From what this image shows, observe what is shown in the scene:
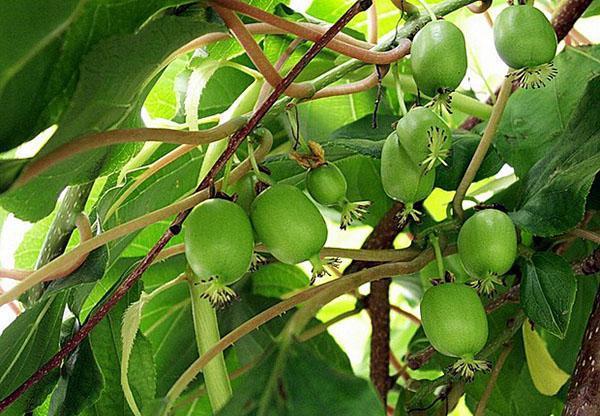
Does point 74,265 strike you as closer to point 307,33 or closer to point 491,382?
point 307,33

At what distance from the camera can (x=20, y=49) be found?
32 cm

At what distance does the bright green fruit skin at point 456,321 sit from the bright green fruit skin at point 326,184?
73 millimetres

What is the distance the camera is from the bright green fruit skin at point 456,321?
1.49 ft

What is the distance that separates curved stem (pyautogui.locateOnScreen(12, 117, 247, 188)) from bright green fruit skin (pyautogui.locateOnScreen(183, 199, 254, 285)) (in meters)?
0.03

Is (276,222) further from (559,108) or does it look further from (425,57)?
(559,108)

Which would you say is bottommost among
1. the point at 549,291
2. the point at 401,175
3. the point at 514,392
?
the point at 514,392

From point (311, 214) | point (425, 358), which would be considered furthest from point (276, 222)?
point (425, 358)

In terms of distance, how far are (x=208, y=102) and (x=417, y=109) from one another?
0.32 m

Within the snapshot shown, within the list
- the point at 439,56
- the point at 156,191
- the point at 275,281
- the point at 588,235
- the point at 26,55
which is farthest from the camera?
the point at 275,281

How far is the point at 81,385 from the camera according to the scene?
50 cm

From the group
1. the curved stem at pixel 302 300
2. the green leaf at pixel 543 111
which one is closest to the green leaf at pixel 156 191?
the curved stem at pixel 302 300

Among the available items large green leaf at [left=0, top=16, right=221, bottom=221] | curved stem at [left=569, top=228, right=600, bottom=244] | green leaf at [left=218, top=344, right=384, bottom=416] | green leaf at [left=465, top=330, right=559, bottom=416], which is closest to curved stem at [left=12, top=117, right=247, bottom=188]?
large green leaf at [left=0, top=16, right=221, bottom=221]

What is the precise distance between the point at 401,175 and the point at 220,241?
0.11 m

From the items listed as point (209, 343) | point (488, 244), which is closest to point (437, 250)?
point (488, 244)
